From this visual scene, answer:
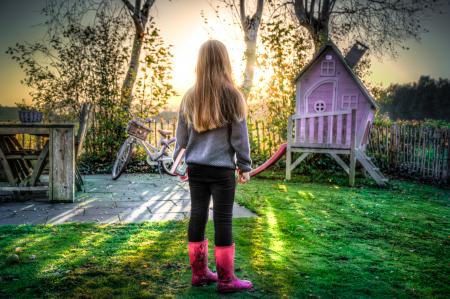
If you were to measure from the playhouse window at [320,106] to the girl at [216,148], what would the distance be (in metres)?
6.85

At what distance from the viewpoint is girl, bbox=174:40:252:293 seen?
9.02 ft

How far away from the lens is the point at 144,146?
8.66 m

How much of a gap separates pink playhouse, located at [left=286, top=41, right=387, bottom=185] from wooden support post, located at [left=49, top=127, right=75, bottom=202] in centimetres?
474

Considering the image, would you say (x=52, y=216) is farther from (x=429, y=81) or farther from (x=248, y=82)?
(x=429, y=81)

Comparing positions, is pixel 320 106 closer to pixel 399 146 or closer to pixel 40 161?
pixel 399 146

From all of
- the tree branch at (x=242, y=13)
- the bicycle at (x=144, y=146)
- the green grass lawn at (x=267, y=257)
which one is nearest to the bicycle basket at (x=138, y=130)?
the bicycle at (x=144, y=146)

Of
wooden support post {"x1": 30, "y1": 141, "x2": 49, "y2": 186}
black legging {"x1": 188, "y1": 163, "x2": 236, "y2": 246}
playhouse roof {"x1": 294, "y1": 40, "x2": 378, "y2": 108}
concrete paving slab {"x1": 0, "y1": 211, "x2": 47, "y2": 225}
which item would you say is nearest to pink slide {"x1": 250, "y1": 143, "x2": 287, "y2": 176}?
playhouse roof {"x1": 294, "y1": 40, "x2": 378, "y2": 108}

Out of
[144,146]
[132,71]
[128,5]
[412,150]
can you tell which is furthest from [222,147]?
[128,5]

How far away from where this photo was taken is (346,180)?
29.2ft

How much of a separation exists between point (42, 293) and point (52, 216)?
2381mm

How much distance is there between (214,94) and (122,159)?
6.29 m

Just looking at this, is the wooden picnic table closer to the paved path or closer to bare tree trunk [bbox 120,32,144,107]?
the paved path

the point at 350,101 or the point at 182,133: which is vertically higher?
the point at 350,101

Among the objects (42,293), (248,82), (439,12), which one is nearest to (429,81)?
(439,12)
